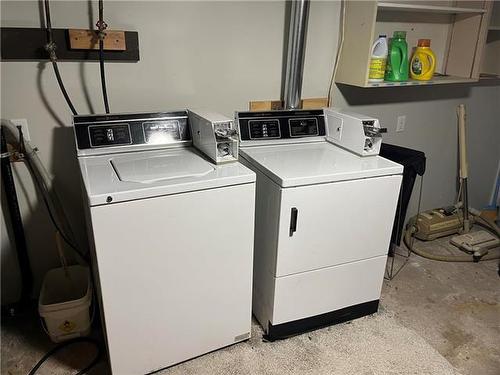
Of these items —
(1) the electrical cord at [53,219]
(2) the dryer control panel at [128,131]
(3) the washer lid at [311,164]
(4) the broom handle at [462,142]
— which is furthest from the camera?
(4) the broom handle at [462,142]

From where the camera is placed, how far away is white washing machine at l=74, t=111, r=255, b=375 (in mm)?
1413

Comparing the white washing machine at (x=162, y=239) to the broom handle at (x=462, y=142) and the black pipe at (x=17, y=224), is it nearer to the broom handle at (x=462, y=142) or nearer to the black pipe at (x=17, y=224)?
the black pipe at (x=17, y=224)

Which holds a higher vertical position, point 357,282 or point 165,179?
point 165,179

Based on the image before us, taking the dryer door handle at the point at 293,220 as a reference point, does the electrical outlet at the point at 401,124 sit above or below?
above

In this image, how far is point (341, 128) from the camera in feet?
6.63

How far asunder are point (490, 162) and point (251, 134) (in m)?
2.30

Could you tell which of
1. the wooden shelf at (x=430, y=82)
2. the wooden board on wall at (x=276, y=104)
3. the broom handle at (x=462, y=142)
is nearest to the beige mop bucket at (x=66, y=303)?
the wooden board on wall at (x=276, y=104)

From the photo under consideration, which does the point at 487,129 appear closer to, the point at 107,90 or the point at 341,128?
the point at 341,128

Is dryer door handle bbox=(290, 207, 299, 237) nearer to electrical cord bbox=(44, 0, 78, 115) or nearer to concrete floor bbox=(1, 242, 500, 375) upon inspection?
concrete floor bbox=(1, 242, 500, 375)

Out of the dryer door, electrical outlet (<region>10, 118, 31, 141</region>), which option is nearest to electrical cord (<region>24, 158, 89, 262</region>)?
electrical outlet (<region>10, 118, 31, 141</region>)

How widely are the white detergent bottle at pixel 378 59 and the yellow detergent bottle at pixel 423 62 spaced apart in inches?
9.4

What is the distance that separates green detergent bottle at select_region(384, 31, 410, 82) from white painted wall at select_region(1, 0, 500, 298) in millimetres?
230

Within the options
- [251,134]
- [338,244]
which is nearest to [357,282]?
[338,244]

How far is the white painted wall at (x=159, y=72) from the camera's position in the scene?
179 cm
